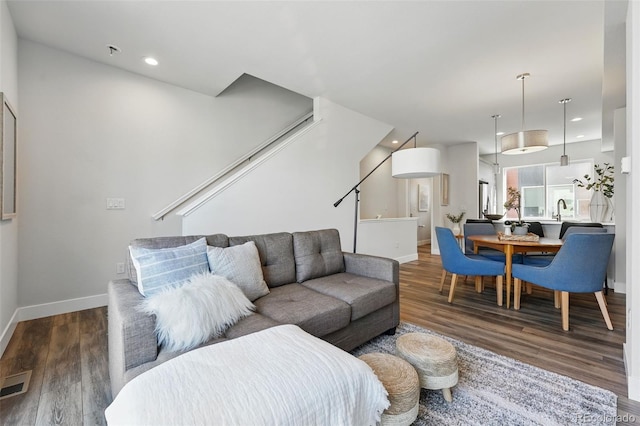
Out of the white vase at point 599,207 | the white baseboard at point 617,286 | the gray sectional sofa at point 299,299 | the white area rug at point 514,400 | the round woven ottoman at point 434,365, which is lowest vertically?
the white area rug at point 514,400

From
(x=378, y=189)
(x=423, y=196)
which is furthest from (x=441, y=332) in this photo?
(x=423, y=196)

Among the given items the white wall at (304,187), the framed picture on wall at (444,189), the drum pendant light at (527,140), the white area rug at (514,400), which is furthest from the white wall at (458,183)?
the white area rug at (514,400)

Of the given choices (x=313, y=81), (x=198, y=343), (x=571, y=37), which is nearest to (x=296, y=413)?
(x=198, y=343)

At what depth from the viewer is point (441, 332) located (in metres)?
2.38

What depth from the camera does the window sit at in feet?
22.1

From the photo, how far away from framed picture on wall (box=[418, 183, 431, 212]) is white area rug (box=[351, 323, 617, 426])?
6.31m

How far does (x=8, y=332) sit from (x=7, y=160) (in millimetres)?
1375

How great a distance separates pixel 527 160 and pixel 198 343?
8828 millimetres

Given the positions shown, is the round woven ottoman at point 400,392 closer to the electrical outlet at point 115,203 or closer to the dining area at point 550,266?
the dining area at point 550,266

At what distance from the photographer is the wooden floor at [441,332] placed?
4.98 feet

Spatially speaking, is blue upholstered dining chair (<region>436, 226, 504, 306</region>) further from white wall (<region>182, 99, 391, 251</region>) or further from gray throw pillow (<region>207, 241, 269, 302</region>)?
gray throw pillow (<region>207, 241, 269, 302</region>)

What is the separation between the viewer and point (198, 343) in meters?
1.31

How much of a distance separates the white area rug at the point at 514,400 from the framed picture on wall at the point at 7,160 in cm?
315

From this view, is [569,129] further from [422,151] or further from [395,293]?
[395,293]
